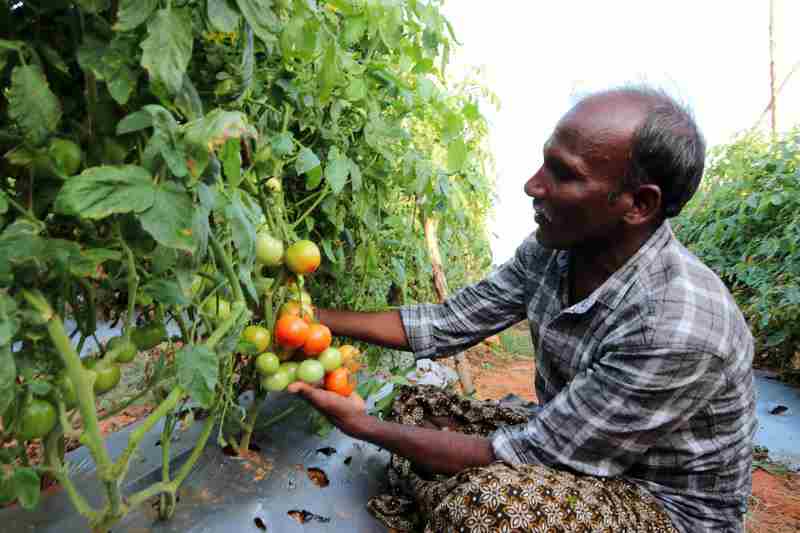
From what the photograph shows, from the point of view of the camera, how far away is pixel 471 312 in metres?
1.93

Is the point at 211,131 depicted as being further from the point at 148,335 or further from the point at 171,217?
the point at 148,335

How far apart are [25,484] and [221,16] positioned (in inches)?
29.3

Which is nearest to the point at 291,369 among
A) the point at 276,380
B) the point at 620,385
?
the point at 276,380

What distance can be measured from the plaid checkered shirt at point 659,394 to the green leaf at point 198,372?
88 cm

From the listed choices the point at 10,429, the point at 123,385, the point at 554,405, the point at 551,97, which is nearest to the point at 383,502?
the point at 554,405

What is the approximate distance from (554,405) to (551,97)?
6.57 metres

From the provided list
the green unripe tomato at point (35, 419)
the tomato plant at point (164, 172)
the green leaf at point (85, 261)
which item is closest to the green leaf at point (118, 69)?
the tomato plant at point (164, 172)

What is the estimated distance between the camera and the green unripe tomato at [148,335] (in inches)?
39.9

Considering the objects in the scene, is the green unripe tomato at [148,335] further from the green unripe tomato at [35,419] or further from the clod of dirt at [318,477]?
the clod of dirt at [318,477]

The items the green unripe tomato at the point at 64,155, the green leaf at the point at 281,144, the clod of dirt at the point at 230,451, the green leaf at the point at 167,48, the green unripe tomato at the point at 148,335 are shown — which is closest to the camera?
the green leaf at the point at 167,48

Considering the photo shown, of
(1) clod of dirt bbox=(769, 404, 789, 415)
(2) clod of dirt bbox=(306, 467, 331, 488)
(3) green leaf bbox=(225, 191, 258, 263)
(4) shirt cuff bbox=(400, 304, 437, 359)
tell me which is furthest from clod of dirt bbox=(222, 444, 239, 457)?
→ (1) clod of dirt bbox=(769, 404, 789, 415)

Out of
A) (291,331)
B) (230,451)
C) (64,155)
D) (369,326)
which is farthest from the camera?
(369,326)

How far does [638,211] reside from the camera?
1.48m

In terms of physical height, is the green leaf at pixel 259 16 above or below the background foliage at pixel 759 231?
above
